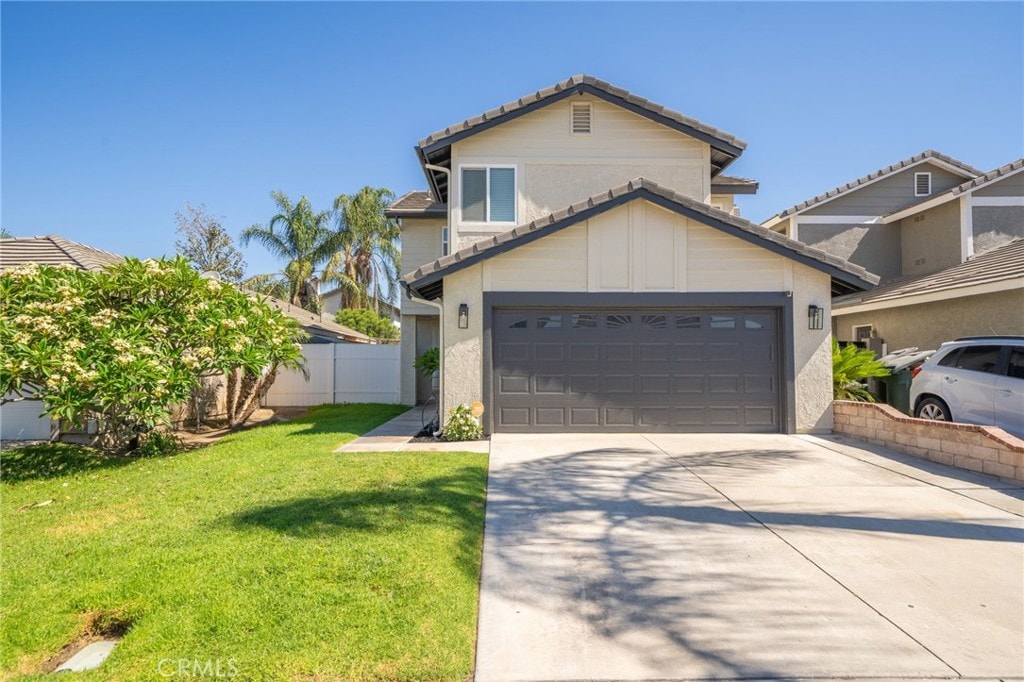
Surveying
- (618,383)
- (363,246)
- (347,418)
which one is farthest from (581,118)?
(363,246)

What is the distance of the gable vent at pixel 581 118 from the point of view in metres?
12.6

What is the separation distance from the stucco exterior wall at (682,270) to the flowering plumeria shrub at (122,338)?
182 inches

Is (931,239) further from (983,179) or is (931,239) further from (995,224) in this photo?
(983,179)

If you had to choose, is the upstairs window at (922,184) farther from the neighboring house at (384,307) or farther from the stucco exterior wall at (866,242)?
the neighboring house at (384,307)

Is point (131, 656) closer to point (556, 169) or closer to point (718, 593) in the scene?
point (718, 593)

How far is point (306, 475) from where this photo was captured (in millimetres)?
6734

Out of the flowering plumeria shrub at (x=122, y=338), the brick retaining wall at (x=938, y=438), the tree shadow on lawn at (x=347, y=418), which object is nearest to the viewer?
the brick retaining wall at (x=938, y=438)

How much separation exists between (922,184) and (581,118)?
498 inches

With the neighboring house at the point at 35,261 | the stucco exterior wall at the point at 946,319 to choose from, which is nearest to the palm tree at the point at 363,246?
the neighboring house at the point at 35,261

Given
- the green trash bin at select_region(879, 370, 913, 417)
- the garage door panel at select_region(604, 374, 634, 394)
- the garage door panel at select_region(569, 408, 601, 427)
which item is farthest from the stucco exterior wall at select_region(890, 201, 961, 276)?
the garage door panel at select_region(569, 408, 601, 427)

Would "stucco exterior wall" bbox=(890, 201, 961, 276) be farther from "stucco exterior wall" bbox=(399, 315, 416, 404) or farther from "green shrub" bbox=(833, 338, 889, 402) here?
"stucco exterior wall" bbox=(399, 315, 416, 404)

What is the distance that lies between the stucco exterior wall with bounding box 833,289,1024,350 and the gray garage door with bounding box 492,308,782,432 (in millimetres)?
5534

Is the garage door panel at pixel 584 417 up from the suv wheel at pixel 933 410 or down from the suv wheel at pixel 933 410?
down

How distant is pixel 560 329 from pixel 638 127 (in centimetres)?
596
